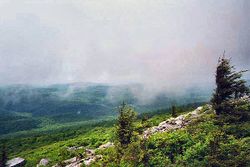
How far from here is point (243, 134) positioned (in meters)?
35.3

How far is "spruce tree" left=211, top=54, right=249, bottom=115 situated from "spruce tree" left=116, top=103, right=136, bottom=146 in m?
9.16

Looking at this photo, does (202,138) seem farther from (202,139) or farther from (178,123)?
(178,123)

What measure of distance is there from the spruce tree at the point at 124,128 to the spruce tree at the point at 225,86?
916cm

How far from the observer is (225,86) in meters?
38.2

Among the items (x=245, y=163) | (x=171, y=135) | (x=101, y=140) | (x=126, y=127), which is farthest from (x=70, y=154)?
(x=245, y=163)

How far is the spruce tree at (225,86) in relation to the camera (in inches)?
1489

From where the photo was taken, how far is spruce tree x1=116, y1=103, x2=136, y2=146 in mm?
40625

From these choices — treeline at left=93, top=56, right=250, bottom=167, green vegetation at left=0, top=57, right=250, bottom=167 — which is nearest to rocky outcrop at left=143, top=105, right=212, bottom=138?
green vegetation at left=0, top=57, right=250, bottom=167

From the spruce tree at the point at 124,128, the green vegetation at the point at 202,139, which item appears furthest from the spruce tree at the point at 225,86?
the spruce tree at the point at 124,128

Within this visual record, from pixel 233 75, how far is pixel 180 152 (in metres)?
9.40

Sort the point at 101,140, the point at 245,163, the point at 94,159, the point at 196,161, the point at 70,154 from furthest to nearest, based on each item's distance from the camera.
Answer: the point at 101,140 → the point at 70,154 → the point at 94,159 → the point at 196,161 → the point at 245,163

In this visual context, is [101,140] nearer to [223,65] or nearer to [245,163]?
[223,65]

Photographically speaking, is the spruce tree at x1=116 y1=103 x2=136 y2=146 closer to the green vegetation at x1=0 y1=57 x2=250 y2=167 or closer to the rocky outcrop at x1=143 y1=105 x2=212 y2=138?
the green vegetation at x1=0 y1=57 x2=250 y2=167

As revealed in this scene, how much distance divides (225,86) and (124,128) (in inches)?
451
